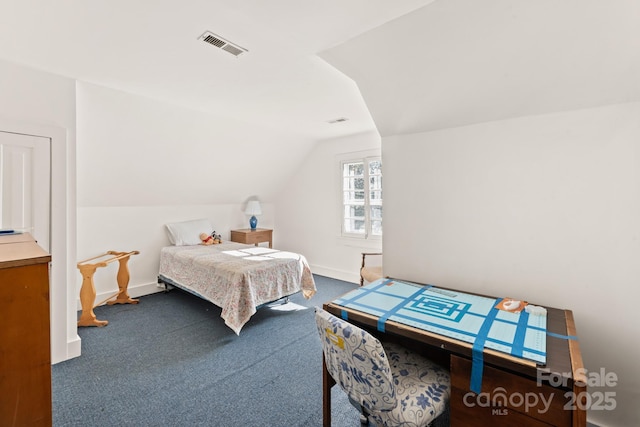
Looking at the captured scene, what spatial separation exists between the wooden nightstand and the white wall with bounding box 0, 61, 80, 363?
2.62 metres

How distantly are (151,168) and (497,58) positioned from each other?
12.3ft

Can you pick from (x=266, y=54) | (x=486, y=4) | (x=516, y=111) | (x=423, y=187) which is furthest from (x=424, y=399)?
(x=266, y=54)

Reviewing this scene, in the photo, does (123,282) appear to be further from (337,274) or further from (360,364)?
(360,364)

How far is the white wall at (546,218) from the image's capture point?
1440 millimetres

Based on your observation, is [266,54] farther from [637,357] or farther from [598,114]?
[637,357]

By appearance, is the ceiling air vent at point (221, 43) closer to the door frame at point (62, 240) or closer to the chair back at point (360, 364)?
the door frame at point (62, 240)

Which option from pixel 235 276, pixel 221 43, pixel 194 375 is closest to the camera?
pixel 221 43

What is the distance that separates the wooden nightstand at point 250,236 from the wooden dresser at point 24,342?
13.2 feet

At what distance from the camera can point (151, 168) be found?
362 centimetres

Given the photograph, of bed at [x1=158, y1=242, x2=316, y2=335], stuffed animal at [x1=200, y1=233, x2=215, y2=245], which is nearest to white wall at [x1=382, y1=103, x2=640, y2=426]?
bed at [x1=158, y1=242, x2=316, y2=335]

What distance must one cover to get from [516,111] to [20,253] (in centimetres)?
238

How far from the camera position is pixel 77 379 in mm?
2125

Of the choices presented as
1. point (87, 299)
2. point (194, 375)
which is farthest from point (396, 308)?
point (87, 299)

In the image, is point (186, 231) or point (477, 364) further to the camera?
point (186, 231)
